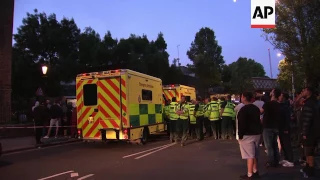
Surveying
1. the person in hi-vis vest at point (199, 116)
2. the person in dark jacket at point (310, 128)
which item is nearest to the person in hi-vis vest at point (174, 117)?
the person in hi-vis vest at point (199, 116)

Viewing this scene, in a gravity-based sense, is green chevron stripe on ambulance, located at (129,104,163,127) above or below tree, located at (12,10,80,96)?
below

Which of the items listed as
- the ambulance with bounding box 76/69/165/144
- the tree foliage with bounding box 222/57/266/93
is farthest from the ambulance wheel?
the tree foliage with bounding box 222/57/266/93

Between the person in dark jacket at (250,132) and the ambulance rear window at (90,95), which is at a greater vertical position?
the ambulance rear window at (90,95)

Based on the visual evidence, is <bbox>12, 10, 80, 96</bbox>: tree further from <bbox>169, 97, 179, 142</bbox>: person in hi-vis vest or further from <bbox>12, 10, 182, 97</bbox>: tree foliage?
<bbox>169, 97, 179, 142</bbox>: person in hi-vis vest

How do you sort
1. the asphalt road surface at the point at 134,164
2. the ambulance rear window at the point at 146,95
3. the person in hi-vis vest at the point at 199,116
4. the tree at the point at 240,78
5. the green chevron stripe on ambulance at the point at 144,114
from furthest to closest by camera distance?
the tree at the point at 240,78 → the person in hi-vis vest at the point at 199,116 → the ambulance rear window at the point at 146,95 → the green chevron stripe on ambulance at the point at 144,114 → the asphalt road surface at the point at 134,164

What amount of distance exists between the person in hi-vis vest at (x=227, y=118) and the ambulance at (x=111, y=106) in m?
3.64

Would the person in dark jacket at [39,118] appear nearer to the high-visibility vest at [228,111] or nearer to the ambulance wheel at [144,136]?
the ambulance wheel at [144,136]

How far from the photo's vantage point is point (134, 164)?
9219 millimetres

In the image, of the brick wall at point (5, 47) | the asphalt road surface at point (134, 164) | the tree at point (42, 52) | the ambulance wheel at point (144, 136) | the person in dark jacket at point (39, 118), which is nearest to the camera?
the asphalt road surface at point (134, 164)

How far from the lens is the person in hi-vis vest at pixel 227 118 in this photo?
577 inches

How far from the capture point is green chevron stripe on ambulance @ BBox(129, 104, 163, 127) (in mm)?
12539
